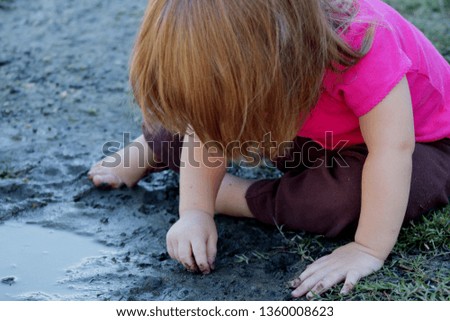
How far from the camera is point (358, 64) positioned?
86.5 inches

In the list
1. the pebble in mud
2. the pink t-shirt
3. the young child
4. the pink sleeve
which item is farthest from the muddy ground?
the pink sleeve

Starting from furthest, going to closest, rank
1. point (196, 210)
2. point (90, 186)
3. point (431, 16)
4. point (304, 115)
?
point (431, 16), point (90, 186), point (196, 210), point (304, 115)

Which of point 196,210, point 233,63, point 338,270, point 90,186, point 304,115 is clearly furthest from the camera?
point 90,186

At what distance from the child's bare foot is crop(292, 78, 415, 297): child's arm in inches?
38.3

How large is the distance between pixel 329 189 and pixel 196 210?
1.46 feet

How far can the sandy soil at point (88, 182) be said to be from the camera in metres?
2.40

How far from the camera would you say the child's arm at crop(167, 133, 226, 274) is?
7.94 ft

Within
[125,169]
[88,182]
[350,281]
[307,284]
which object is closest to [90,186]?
[88,182]

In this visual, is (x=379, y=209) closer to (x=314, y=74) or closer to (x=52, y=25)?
(x=314, y=74)

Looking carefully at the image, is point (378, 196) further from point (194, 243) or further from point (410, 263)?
point (194, 243)

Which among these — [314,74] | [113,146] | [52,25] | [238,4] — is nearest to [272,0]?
[238,4]

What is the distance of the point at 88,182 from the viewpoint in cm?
307

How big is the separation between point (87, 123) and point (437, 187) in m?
1.68

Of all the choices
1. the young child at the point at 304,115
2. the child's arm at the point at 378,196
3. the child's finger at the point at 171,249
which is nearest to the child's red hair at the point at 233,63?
the young child at the point at 304,115
